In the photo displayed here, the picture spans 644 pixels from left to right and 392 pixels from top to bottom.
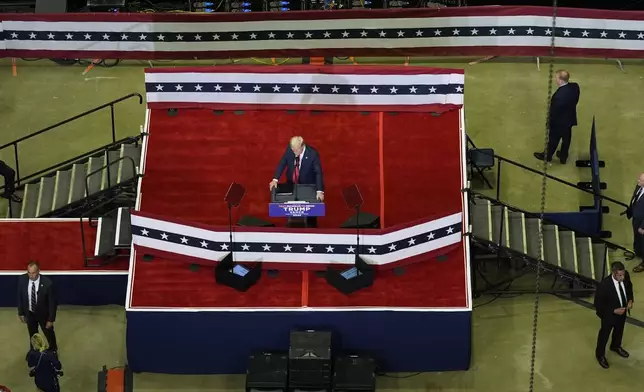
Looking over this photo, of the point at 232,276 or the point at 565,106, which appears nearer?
the point at 232,276

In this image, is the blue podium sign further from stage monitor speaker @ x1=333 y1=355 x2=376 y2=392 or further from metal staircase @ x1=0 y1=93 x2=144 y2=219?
metal staircase @ x1=0 y1=93 x2=144 y2=219

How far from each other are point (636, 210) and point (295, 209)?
530cm

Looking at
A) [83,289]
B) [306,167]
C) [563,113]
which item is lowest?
[83,289]

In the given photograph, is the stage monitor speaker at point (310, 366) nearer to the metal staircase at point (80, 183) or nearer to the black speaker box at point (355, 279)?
the black speaker box at point (355, 279)

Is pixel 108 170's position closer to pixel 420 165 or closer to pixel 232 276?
pixel 232 276

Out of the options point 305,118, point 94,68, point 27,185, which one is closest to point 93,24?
point 94,68

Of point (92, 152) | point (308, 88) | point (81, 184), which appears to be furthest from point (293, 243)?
point (92, 152)

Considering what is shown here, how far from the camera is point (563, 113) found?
20125 mm

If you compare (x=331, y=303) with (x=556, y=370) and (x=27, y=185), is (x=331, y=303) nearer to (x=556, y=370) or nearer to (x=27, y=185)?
(x=556, y=370)

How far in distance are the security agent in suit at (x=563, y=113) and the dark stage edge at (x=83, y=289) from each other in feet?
22.5

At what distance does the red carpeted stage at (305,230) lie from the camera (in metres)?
16.8

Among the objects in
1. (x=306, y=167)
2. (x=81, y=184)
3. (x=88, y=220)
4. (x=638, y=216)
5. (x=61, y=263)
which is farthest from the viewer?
(x=81, y=184)

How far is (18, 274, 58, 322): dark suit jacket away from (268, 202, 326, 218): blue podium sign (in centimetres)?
303

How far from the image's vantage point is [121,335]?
702 inches
